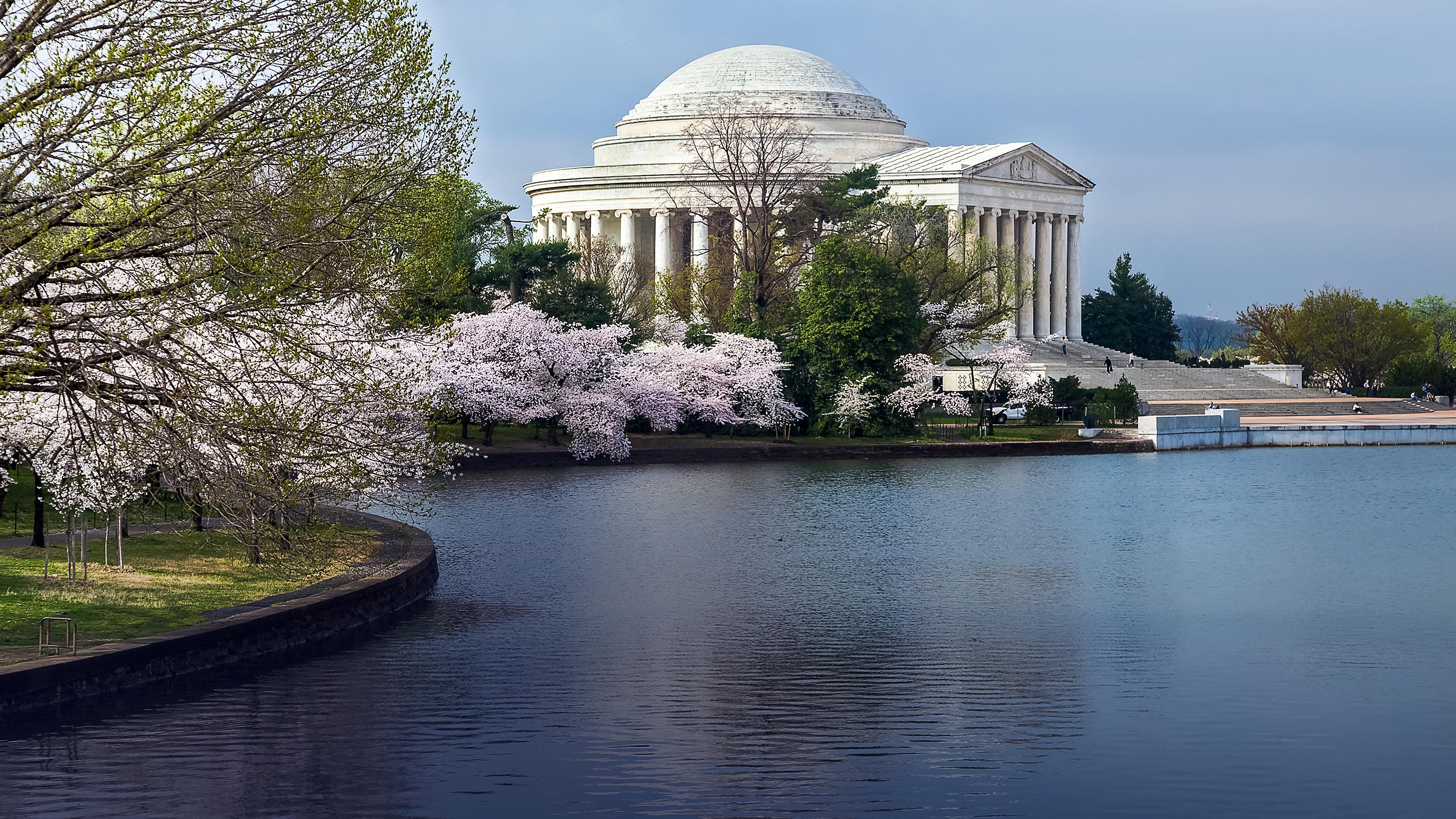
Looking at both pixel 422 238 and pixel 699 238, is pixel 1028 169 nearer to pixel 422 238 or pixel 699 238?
pixel 699 238

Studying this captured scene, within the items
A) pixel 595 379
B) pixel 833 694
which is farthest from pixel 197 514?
pixel 595 379

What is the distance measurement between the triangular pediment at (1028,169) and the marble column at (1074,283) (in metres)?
3.01

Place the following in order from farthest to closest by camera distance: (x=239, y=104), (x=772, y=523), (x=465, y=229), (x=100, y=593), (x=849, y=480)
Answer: (x=465, y=229) → (x=849, y=480) → (x=772, y=523) → (x=100, y=593) → (x=239, y=104)

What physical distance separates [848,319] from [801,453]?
644cm

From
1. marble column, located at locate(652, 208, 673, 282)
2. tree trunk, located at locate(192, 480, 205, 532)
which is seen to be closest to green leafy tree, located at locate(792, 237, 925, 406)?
tree trunk, located at locate(192, 480, 205, 532)

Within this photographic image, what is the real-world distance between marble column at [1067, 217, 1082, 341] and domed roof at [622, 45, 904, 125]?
14147mm

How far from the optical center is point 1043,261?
4459 inches

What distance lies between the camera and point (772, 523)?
35.2 m

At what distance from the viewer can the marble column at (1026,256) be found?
108188mm

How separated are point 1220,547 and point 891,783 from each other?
19380 mm

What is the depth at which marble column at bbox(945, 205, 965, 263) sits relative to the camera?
262 feet

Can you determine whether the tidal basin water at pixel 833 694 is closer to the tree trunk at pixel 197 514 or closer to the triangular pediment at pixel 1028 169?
the tree trunk at pixel 197 514

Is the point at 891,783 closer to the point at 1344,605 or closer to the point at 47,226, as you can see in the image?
the point at 47,226

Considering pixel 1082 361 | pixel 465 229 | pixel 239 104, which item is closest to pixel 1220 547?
pixel 239 104
